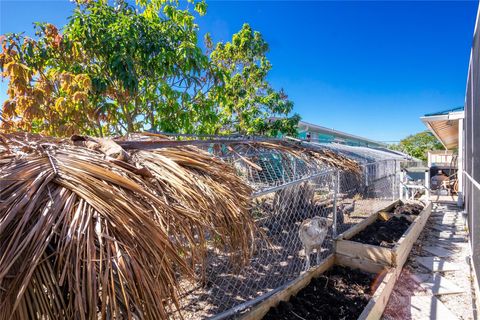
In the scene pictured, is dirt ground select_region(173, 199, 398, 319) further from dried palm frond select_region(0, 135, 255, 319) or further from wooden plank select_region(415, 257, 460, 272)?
wooden plank select_region(415, 257, 460, 272)

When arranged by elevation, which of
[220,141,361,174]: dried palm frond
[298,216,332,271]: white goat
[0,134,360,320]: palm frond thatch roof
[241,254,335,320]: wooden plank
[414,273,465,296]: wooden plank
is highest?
[220,141,361,174]: dried palm frond

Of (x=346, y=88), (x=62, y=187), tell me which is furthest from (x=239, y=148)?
(x=346, y=88)

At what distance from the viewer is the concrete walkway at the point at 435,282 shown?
3064 millimetres

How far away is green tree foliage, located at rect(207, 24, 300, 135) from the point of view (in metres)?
7.91

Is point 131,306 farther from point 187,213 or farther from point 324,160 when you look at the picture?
point 324,160

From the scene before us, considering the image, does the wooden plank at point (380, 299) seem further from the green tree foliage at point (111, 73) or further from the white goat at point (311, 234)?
the green tree foliage at point (111, 73)

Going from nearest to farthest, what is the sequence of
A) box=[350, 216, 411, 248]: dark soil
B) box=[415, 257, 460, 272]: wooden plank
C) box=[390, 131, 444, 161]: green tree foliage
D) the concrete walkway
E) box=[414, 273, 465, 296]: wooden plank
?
the concrete walkway → box=[414, 273, 465, 296]: wooden plank → box=[415, 257, 460, 272]: wooden plank → box=[350, 216, 411, 248]: dark soil → box=[390, 131, 444, 161]: green tree foliage

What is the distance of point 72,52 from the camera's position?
443cm

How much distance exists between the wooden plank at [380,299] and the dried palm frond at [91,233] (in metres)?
1.89

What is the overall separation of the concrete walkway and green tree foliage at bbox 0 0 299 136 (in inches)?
172

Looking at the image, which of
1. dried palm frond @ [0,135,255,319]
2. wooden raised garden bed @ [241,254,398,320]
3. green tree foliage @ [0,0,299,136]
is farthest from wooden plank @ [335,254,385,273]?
green tree foliage @ [0,0,299,136]

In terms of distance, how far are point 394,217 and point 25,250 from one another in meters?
6.66

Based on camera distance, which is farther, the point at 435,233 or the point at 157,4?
the point at 435,233

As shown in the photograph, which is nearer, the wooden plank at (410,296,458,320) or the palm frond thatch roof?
the palm frond thatch roof
